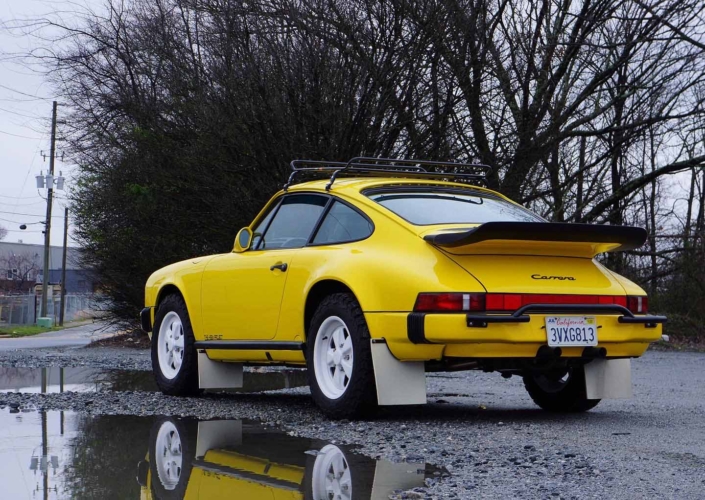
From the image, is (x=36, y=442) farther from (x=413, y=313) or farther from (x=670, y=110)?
(x=670, y=110)

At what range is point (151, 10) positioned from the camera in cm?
2212

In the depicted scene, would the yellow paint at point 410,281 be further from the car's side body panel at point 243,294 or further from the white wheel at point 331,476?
the white wheel at point 331,476

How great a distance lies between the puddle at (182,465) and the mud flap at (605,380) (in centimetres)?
241

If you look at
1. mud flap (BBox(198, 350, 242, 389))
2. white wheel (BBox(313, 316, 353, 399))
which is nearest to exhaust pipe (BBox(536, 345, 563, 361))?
white wheel (BBox(313, 316, 353, 399))

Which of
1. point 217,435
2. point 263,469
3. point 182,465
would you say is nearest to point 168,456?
point 182,465

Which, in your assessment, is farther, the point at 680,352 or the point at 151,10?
the point at 151,10

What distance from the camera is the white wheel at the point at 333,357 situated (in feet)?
23.7

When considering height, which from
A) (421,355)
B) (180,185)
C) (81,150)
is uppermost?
(81,150)

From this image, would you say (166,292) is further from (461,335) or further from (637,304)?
(637,304)

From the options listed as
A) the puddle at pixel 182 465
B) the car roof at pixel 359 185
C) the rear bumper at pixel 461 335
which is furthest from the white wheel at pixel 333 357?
the car roof at pixel 359 185

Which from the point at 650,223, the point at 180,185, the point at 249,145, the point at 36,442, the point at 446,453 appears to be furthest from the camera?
the point at 650,223

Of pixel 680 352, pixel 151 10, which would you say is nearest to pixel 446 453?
pixel 680 352

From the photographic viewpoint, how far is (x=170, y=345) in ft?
31.2

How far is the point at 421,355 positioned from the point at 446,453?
1.35 m
